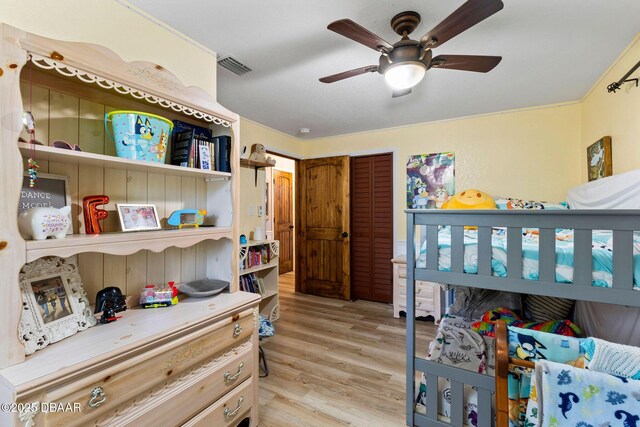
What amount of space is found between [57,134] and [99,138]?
0.17 metres

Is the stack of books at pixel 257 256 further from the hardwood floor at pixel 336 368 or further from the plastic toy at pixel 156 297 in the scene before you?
the plastic toy at pixel 156 297

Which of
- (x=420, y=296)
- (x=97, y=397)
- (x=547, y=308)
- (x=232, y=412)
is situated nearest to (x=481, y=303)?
(x=547, y=308)

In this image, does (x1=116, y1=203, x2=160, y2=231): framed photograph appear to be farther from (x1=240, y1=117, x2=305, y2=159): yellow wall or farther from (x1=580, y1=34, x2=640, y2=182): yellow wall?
(x1=580, y1=34, x2=640, y2=182): yellow wall

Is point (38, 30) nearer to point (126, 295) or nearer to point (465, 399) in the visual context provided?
point (126, 295)

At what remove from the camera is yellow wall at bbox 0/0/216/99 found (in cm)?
119

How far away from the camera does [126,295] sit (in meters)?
1.48

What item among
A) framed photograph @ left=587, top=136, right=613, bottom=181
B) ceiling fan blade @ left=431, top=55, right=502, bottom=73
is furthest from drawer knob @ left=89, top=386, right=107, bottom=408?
framed photograph @ left=587, top=136, right=613, bottom=181

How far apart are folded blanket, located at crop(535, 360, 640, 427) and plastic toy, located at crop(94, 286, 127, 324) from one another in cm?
176

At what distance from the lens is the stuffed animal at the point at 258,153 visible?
323cm

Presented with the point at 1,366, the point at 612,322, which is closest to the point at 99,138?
the point at 1,366

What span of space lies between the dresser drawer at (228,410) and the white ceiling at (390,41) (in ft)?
6.91

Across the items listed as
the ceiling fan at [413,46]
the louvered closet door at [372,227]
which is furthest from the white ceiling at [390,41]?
the louvered closet door at [372,227]

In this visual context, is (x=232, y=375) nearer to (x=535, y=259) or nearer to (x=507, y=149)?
(x=535, y=259)

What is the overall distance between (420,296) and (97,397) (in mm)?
3073
